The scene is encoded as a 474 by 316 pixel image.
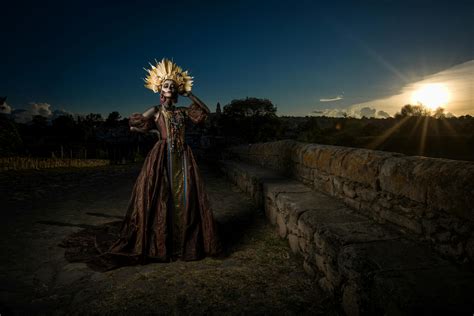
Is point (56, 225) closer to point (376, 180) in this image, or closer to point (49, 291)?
point (49, 291)

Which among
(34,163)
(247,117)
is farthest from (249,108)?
(34,163)

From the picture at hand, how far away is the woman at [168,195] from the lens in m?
3.12

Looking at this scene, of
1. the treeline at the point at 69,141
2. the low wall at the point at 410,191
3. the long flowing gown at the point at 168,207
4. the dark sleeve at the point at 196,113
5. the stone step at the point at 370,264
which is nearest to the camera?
the stone step at the point at 370,264

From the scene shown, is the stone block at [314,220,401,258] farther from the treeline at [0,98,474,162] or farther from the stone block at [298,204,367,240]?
the treeline at [0,98,474,162]

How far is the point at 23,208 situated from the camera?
18.3 feet

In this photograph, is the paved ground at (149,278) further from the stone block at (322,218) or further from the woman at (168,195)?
the stone block at (322,218)

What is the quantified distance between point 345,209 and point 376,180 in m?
0.58

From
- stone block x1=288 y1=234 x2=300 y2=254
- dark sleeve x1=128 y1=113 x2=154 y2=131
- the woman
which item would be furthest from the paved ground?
dark sleeve x1=128 y1=113 x2=154 y2=131

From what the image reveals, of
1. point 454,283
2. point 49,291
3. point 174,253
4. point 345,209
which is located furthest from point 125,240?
point 454,283

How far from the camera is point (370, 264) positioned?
176cm

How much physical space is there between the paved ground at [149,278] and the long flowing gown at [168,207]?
182 millimetres

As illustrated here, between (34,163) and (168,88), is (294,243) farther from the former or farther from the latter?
(34,163)

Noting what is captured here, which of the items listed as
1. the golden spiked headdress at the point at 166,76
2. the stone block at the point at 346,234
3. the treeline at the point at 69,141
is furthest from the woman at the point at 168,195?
the treeline at the point at 69,141

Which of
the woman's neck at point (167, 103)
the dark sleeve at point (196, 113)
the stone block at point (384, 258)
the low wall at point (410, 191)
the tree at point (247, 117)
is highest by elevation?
the tree at point (247, 117)
